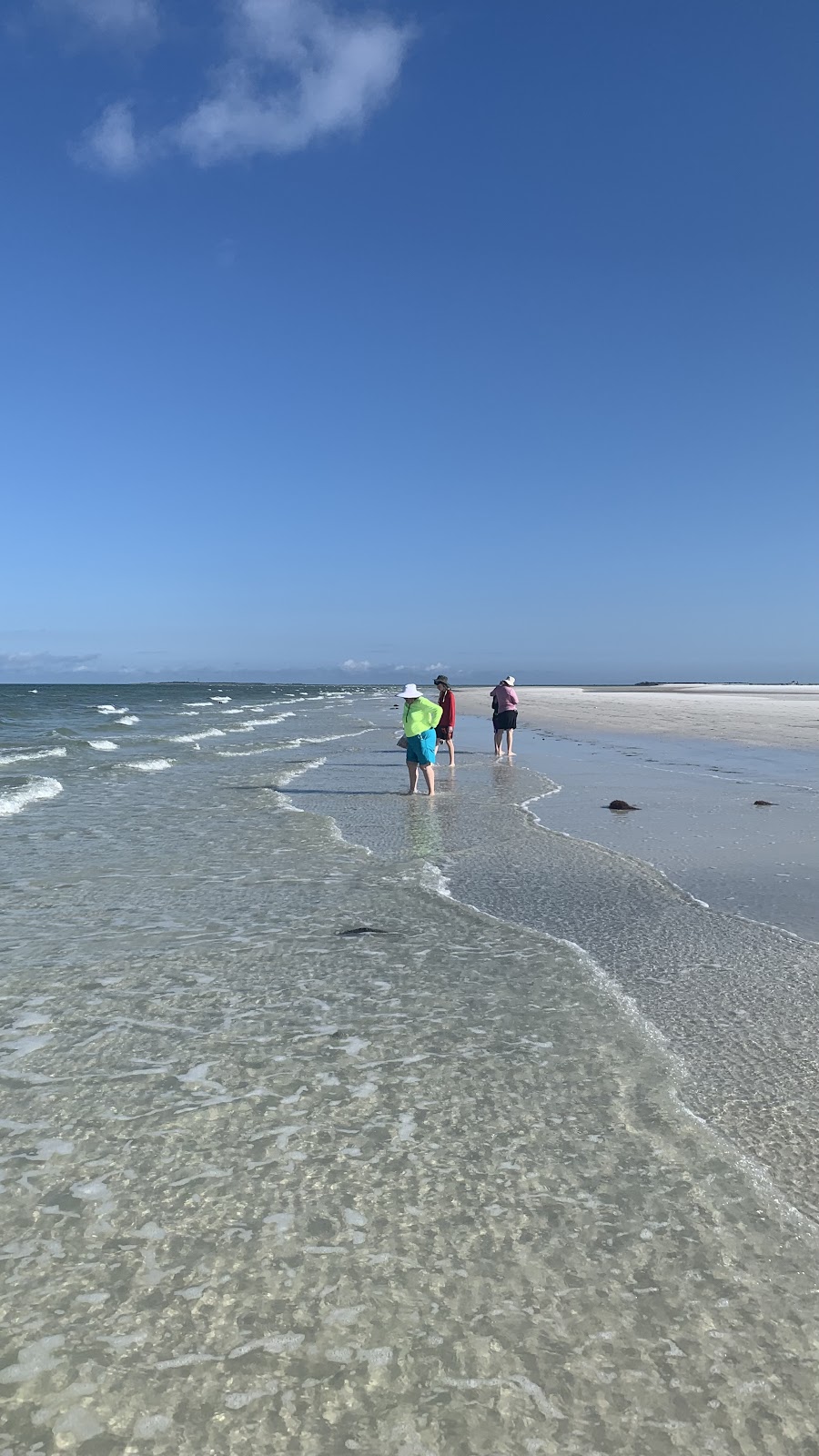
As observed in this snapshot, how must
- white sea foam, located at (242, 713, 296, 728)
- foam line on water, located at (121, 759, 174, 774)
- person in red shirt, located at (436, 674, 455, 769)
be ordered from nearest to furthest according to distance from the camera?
person in red shirt, located at (436, 674, 455, 769) → foam line on water, located at (121, 759, 174, 774) → white sea foam, located at (242, 713, 296, 728)

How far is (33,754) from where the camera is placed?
2853cm

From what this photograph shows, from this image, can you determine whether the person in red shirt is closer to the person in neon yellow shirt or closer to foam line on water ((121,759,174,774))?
the person in neon yellow shirt

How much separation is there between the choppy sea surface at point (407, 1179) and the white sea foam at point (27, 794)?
7445mm

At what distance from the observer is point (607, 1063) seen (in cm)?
498

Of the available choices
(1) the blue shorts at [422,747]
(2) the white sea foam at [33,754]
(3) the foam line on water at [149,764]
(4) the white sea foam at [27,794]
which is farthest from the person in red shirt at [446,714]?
(2) the white sea foam at [33,754]

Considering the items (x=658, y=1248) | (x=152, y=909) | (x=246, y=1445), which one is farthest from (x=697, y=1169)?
(x=152, y=909)

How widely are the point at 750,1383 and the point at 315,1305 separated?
55.8 inches

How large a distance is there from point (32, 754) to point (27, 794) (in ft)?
39.9

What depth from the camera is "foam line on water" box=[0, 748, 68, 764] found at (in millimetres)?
26836

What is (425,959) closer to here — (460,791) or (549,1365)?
(549,1365)

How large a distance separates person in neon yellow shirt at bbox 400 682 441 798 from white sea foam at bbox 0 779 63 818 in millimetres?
6998

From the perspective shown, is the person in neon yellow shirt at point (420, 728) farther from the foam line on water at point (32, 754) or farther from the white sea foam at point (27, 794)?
the foam line on water at point (32, 754)

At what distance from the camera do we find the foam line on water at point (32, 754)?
1057 inches

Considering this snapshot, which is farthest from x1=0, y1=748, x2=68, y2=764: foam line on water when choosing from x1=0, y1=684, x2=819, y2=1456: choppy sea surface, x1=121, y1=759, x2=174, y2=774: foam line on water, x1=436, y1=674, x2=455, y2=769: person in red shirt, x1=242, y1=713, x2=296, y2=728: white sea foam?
x1=0, y1=684, x2=819, y2=1456: choppy sea surface
